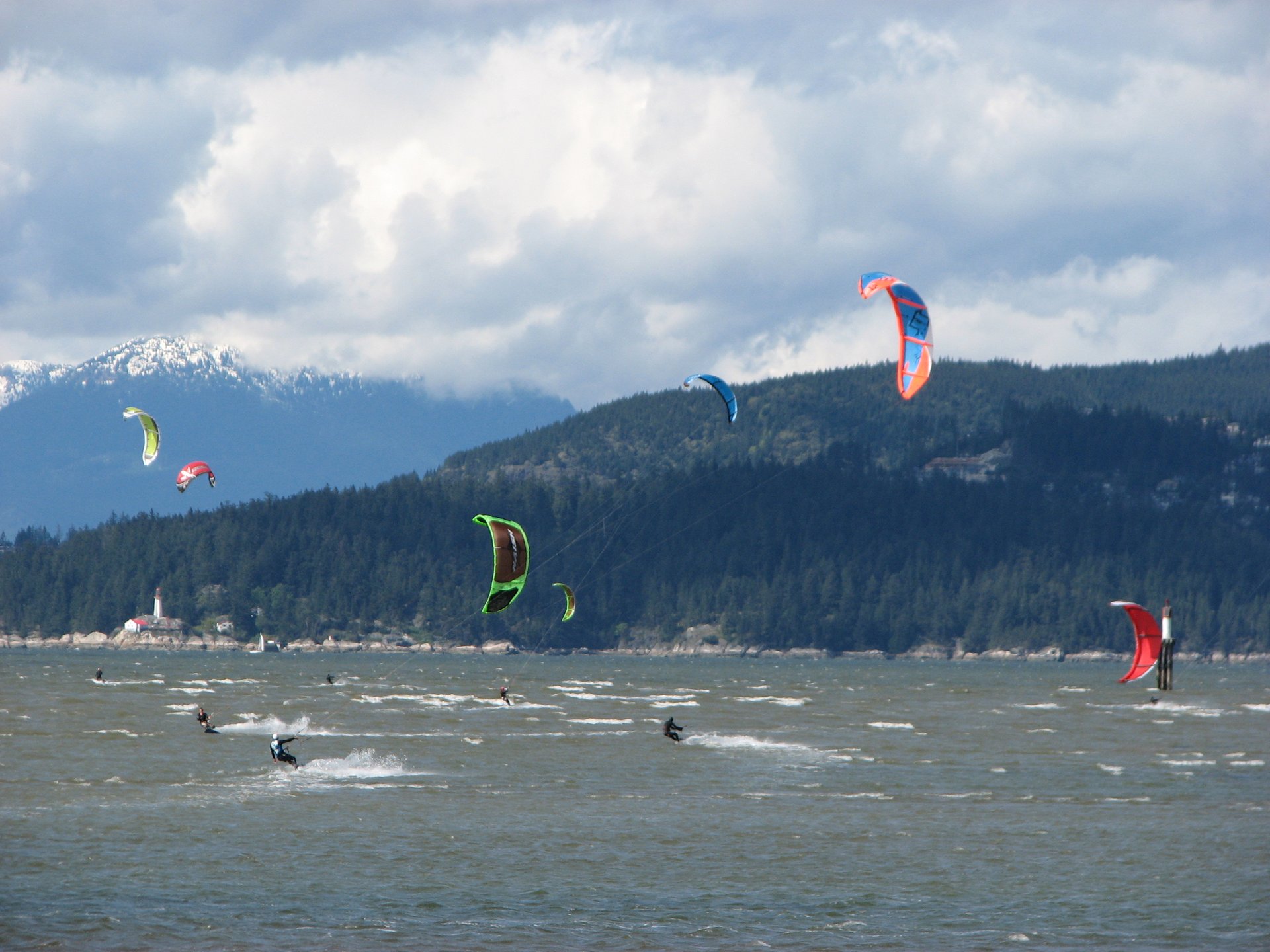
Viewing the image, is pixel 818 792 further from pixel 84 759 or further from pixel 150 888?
pixel 84 759

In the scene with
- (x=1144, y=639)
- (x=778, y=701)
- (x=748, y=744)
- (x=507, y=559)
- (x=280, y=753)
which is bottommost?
(x=778, y=701)

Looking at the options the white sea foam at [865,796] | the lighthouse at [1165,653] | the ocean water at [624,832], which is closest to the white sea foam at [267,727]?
the ocean water at [624,832]

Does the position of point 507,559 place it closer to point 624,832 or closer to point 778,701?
point 624,832

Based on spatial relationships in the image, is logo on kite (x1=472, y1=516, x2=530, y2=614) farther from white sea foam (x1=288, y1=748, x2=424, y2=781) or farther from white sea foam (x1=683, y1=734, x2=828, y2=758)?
white sea foam (x1=683, y1=734, x2=828, y2=758)

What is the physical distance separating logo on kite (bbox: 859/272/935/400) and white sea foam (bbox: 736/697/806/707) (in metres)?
45.4

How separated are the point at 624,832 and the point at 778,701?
57.2 m

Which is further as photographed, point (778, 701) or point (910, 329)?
point (778, 701)

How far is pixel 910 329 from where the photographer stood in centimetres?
4322

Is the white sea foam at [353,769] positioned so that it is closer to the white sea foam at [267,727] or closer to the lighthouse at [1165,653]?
the white sea foam at [267,727]

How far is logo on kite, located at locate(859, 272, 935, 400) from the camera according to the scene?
42.2m

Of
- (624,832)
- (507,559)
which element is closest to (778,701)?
(624,832)

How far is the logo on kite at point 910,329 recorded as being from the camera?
4216cm

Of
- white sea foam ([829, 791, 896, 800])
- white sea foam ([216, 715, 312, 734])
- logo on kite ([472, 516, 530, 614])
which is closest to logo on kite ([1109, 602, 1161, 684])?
white sea foam ([829, 791, 896, 800])

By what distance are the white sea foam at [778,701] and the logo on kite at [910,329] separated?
4538 centimetres
